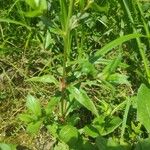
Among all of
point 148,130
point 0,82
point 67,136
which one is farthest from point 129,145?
point 0,82

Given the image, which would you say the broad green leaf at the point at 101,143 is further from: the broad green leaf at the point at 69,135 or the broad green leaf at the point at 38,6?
the broad green leaf at the point at 38,6

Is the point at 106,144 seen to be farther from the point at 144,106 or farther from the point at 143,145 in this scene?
the point at 144,106

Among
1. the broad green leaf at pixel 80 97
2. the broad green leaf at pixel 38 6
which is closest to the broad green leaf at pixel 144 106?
the broad green leaf at pixel 80 97

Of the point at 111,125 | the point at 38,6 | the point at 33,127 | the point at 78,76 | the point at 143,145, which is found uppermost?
the point at 38,6

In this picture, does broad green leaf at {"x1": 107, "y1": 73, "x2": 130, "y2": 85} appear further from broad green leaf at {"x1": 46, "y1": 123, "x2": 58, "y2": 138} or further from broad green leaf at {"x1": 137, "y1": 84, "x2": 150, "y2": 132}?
broad green leaf at {"x1": 46, "y1": 123, "x2": 58, "y2": 138}

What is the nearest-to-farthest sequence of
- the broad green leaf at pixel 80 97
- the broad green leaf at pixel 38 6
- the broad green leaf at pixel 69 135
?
the broad green leaf at pixel 38 6, the broad green leaf at pixel 80 97, the broad green leaf at pixel 69 135

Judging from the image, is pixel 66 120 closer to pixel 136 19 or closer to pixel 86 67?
pixel 86 67

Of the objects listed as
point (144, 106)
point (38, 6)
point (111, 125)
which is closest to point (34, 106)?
point (111, 125)
